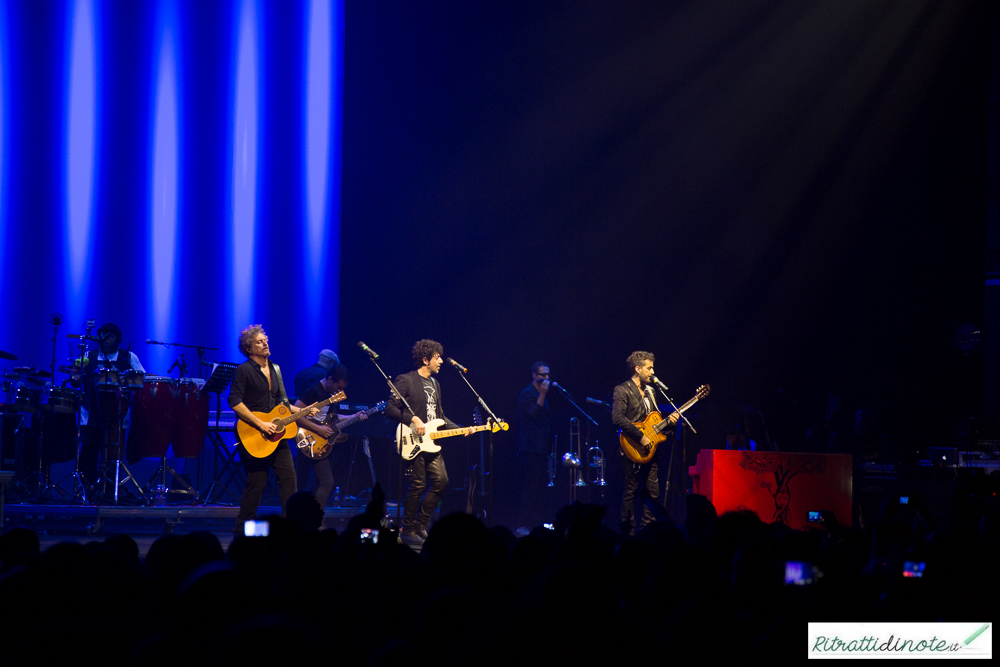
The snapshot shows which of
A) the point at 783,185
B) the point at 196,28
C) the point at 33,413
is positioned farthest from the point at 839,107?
the point at 33,413

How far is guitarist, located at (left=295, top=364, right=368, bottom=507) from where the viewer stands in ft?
30.8

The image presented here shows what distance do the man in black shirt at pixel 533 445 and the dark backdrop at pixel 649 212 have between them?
78 centimetres

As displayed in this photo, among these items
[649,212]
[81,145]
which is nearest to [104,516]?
[81,145]

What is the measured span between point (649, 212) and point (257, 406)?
6558mm

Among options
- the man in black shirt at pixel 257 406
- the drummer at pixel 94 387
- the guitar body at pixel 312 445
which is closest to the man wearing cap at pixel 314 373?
the guitar body at pixel 312 445

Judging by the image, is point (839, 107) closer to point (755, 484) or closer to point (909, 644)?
point (755, 484)

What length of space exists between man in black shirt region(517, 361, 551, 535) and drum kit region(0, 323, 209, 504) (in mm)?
3680

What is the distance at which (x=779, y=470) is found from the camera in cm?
822

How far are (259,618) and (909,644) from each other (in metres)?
1.49

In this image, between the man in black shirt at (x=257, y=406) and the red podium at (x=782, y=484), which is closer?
the man in black shirt at (x=257, y=406)

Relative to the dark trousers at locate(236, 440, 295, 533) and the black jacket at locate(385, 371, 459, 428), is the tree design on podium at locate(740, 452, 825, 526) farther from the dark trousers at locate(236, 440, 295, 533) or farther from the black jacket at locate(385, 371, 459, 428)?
the dark trousers at locate(236, 440, 295, 533)

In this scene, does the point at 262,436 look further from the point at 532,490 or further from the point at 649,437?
the point at 532,490

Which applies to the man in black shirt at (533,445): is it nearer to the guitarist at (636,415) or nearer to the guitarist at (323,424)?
the guitarist at (636,415)

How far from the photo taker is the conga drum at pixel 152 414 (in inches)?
370
